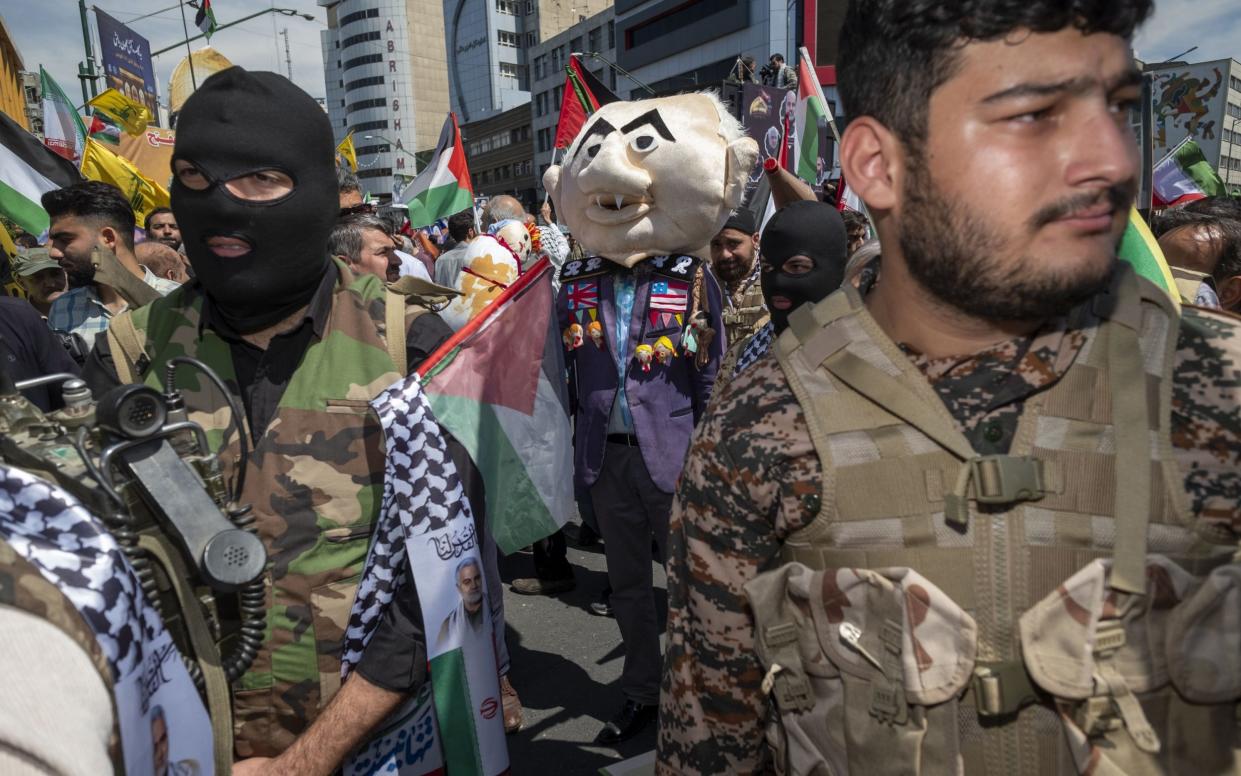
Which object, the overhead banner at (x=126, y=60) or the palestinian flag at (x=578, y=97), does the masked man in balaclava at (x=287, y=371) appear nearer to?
the palestinian flag at (x=578, y=97)

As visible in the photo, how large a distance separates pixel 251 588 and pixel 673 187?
2.57 m

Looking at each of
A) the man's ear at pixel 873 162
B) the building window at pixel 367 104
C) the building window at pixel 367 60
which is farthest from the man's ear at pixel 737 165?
the building window at pixel 367 60

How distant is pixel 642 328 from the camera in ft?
10.8

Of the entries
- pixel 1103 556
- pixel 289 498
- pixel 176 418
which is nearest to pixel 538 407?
pixel 289 498

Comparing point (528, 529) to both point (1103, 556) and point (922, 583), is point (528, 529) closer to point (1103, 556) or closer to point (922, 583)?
point (922, 583)

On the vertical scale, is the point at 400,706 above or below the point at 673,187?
below

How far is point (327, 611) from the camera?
62.1 inches

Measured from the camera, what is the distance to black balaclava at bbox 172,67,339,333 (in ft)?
5.40

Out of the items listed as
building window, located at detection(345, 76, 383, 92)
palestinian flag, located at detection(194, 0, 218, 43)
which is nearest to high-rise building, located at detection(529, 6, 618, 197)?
building window, located at detection(345, 76, 383, 92)

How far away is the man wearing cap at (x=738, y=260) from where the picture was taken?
3.91 m

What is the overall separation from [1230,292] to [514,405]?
342cm

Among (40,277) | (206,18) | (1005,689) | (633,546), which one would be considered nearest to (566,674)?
(633,546)

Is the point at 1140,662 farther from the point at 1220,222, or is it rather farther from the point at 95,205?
the point at 95,205

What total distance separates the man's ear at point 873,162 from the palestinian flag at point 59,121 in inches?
446
